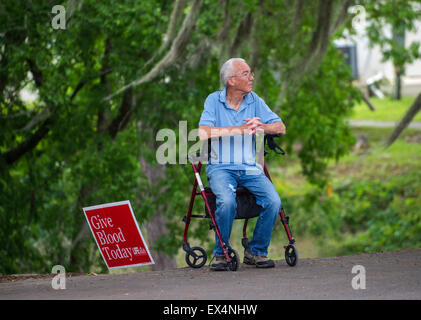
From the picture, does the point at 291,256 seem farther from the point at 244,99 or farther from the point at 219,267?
the point at 244,99

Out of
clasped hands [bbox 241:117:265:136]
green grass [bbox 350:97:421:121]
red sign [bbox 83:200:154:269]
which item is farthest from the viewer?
green grass [bbox 350:97:421:121]

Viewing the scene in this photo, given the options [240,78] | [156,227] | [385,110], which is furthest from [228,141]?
[385,110]

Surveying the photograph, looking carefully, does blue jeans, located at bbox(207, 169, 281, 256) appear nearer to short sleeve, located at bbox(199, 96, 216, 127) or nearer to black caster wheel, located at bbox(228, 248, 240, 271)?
black caster wheel, located at bbox(228, 248, 240, 271)

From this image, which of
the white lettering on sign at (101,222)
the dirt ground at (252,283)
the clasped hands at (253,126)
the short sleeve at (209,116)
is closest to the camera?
the dirt ground at (252,283)

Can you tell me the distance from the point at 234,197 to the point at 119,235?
1.15 m

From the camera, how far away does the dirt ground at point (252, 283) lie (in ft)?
14.8

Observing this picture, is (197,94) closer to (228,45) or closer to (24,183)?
(228,45)

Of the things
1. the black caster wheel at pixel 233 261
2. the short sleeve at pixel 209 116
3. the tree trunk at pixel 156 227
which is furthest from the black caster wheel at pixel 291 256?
the tree trunk at pixel 156 227

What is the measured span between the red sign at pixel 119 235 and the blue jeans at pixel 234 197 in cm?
70

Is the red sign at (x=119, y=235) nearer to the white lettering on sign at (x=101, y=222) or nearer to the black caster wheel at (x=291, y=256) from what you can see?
the white lettering on sign at (x=101, y=222)

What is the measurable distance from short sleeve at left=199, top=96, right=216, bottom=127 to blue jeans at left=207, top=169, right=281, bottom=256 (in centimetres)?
36

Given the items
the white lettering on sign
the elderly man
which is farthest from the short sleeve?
the white lettering on sign

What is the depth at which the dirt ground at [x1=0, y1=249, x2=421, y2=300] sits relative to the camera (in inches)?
178
